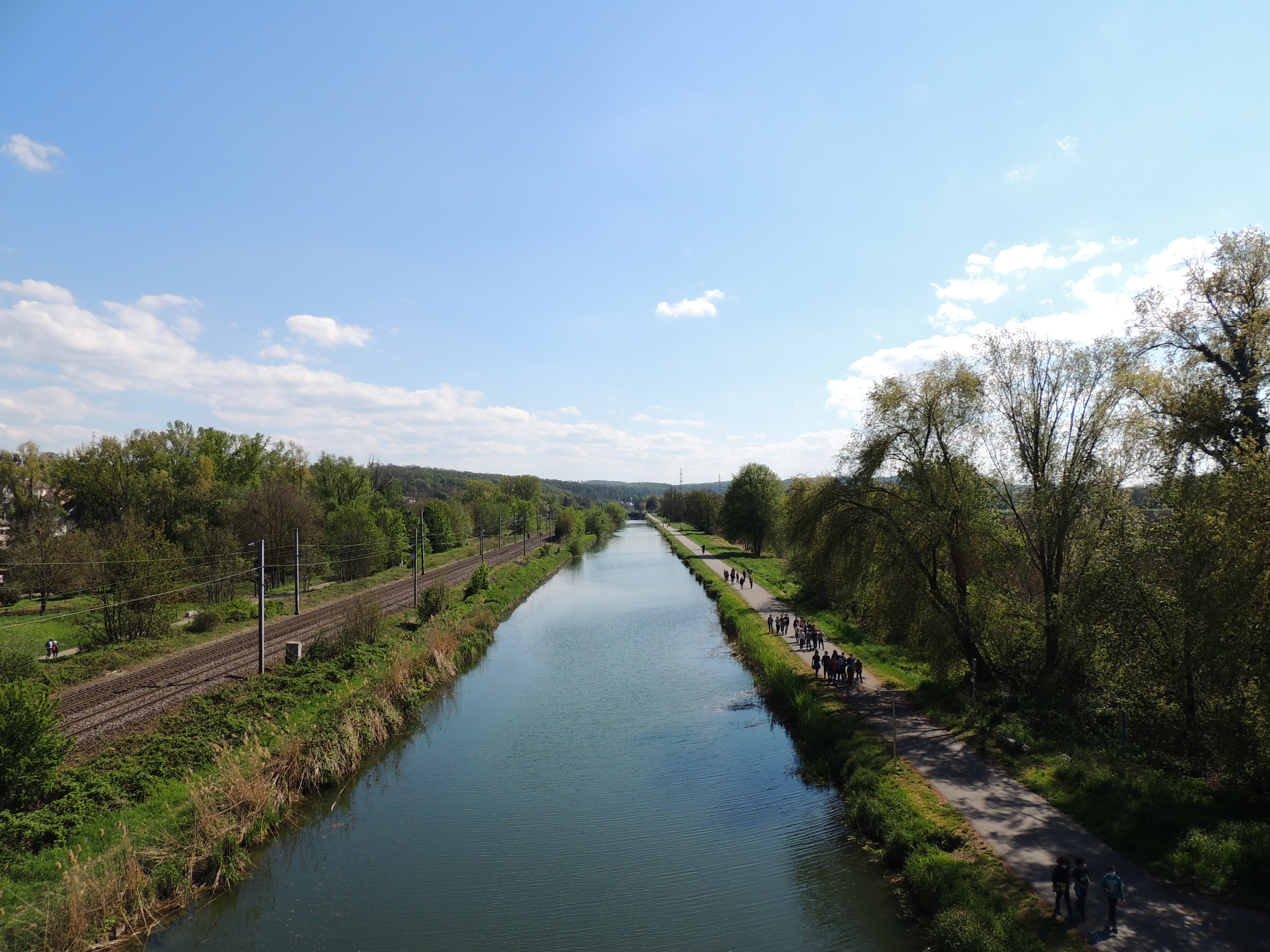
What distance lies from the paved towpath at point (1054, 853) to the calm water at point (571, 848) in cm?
255

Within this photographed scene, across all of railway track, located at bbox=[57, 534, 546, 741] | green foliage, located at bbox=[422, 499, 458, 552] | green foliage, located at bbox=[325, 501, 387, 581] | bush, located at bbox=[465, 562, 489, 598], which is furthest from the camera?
green foliage, located at bbox=[422, 499, 458, 552]

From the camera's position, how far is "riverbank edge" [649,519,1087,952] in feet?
32.8

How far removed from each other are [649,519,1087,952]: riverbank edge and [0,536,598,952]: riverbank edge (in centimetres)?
1394

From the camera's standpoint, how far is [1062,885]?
32.3ft

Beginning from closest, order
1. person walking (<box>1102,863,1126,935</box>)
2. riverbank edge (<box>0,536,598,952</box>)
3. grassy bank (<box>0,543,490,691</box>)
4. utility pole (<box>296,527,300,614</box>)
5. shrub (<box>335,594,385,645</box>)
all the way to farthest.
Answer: person walking (<box>1102,863,1126,935</box>)
riverbank edge (<box>0,536,598,952</box>)
grassy bank (<box>0,543,490,691</box>)
shrub (<box>335,594,385,645</box>)
utility pole (<box>296,527,300,614</box>)

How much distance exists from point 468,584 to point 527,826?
35076 mm

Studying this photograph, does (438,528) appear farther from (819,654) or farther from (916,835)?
(916,835)

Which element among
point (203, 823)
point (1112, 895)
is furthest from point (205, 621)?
point (1112, 895)

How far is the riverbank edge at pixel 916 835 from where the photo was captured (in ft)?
32.8

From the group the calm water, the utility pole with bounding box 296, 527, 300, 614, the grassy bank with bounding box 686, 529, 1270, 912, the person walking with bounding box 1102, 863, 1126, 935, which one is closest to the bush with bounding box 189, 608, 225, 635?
the utility pole with bounding box 296, 527, 300, 614

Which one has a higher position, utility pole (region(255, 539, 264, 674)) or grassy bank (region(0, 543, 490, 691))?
utility pole (region(255, 539, 264, 674))

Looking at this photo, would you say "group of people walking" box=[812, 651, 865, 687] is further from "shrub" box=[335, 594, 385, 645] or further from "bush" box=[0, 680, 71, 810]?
"bush" box=[0, 680, 71, 810]

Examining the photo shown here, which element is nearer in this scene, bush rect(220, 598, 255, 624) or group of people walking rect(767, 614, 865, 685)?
group of people walking rect(767, 614, 865, 685)

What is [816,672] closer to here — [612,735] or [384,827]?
[612,735]
